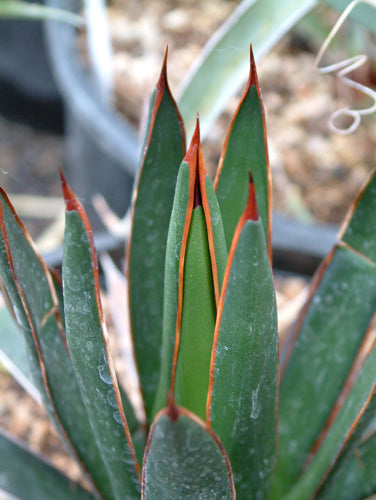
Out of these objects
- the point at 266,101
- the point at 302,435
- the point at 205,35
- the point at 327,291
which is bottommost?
the point at 302,435

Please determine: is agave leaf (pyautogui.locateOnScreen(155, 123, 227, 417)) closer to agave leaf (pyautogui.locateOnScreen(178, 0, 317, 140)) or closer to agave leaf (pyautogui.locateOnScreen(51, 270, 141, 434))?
agave leaf (pyautogui.locateOnScreen(51, 270, 141, 434))

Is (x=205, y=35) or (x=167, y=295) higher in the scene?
(x=205, y=35)

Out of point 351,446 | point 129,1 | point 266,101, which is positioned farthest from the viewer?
point 129,1

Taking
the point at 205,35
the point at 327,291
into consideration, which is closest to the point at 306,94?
the point at 205,35

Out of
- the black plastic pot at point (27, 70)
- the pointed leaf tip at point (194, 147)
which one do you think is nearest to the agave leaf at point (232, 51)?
the pointed leaf tip at point (194, 147)

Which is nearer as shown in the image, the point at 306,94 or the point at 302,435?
the point at 302,435

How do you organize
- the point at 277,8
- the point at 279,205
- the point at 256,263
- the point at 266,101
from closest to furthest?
the point at 256,263
the point at 277,8
the point at 279,205
the point at 266,101

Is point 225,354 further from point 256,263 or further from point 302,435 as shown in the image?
point 302,435
